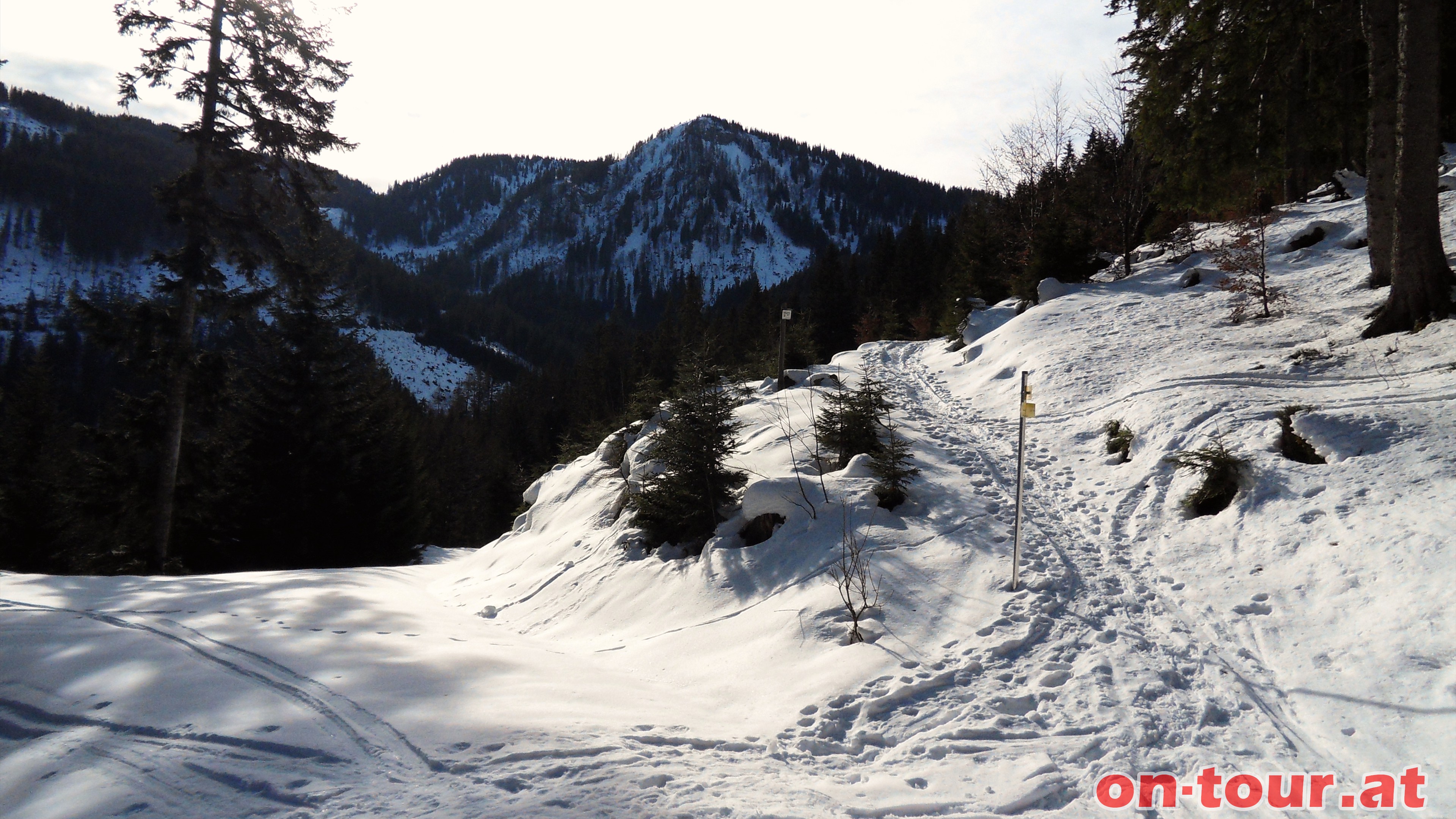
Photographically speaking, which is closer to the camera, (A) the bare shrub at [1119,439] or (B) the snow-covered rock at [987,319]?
(A) the bare shrub at [1119,439]

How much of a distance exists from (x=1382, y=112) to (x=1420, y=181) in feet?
7.65

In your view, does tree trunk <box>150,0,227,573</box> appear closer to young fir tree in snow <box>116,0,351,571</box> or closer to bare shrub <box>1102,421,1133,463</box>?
young fir tree in snow <box>116,0,351,571</box>

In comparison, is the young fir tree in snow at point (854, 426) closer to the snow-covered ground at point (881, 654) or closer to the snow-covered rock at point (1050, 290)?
the snow-covered ground at point (881, 654)

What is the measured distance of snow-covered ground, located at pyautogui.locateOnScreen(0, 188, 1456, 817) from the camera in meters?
3.36

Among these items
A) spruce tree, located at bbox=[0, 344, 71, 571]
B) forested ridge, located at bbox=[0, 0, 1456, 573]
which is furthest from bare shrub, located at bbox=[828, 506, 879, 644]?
spruce tree, located at bbox=[0, 344, 71, 571]

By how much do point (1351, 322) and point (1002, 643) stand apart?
9036 millimetres

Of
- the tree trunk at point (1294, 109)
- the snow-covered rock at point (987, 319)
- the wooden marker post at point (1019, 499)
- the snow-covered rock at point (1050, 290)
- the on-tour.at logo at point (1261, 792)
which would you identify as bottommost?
the on-tour.at logo at point (1261, 792)

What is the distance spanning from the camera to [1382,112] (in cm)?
945

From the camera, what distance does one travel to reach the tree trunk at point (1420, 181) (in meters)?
8.01

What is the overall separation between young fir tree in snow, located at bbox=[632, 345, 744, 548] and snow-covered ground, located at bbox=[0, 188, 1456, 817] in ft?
1.56

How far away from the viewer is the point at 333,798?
3088 mm

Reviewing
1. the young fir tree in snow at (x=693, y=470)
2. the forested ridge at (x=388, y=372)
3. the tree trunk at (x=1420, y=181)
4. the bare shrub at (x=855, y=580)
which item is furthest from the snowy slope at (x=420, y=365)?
the tree trunk at (x=1420, y=181)

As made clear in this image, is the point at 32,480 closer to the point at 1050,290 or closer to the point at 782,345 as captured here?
the point at 782,345

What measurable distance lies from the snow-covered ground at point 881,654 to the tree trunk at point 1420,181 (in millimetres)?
737
